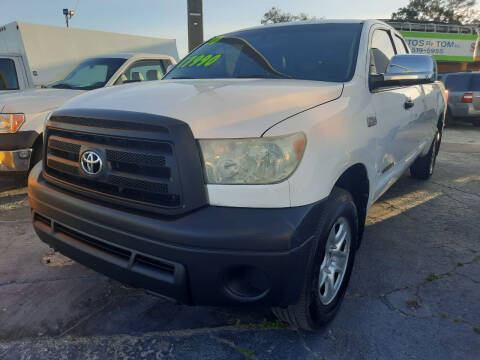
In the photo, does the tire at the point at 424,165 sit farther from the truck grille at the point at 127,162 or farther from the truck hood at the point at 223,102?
the truck grille at the point at 127,162

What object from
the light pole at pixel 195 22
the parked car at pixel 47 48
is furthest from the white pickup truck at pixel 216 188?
the light pole at pixel 195 22

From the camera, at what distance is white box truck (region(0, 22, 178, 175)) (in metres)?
4.15

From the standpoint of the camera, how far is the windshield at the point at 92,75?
504 centimetres

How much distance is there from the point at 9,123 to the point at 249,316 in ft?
11.4

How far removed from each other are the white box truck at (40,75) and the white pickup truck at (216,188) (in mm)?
2245

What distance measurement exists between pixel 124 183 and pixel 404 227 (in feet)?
9.23

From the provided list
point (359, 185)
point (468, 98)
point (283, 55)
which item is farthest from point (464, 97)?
point (359, 185)

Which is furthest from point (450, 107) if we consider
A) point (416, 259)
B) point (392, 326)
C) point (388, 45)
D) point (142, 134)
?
point (142, 134)

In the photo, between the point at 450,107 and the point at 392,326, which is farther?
the point at 450,107

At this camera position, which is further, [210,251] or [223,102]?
[223,102]

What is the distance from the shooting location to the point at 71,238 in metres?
2.00

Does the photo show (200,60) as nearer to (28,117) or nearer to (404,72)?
(404,72)

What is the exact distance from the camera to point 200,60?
3.21 meters

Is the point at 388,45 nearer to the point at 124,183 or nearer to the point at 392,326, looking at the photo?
the point at 392,326
